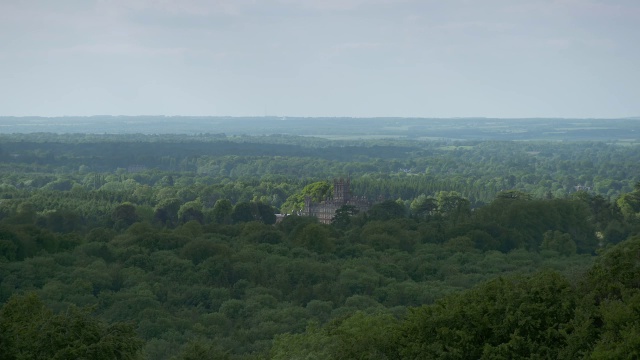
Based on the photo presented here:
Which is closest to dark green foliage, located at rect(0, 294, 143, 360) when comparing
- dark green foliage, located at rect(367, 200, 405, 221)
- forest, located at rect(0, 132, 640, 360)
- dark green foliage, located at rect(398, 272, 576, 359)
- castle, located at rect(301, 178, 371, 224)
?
forest, located at rect(0, 132, 640, 360)

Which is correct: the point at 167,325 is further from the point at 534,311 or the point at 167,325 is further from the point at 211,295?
the point at 534,311

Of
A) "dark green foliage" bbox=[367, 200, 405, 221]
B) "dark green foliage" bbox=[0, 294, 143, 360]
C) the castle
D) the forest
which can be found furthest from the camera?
the castle

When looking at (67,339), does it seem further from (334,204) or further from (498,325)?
(334,204)

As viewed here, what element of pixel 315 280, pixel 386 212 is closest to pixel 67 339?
pixel 315 280

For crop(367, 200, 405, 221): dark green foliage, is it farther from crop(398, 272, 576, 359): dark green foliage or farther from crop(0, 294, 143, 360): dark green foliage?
crop(0, 294, 143, 360): dark green foliage

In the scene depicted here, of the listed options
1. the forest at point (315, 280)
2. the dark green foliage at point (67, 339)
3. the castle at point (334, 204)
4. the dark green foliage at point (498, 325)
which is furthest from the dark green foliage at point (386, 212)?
the dark green foliage at point (67, 339)

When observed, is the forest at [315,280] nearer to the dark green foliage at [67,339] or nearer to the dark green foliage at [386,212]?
the dark green foliage at [67,339]
